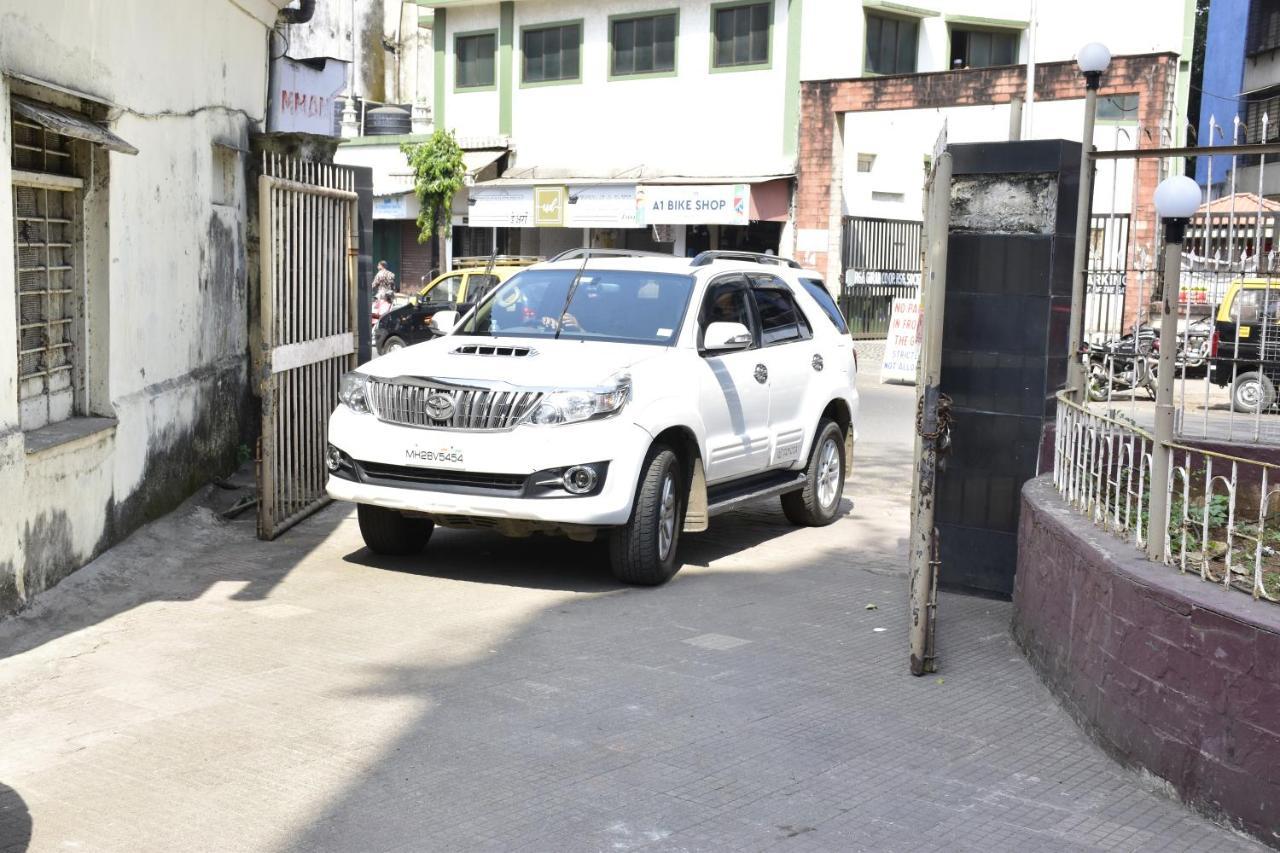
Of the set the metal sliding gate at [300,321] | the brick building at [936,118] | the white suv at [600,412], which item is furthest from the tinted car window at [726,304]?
the brick building at [936,118]

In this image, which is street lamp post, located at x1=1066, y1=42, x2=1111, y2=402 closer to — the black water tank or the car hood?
the car hood

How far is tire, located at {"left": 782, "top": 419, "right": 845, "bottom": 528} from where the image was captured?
1000 centimetres

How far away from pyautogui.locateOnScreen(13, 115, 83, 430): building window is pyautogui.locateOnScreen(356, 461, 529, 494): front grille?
168 centimetres

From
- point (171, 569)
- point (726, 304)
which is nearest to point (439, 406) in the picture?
point (171, 569)

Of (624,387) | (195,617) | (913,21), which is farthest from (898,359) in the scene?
(195,617)

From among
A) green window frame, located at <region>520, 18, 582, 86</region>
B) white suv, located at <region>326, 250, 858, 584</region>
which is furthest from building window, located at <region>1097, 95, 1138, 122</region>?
white suv, located at <region>326, 250, 858, 584</region>

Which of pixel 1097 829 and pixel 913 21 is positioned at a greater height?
pixel 913 21

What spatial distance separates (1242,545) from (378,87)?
36.0 m

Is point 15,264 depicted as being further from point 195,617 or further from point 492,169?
point 492,169

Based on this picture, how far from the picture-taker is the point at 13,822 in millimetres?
4375

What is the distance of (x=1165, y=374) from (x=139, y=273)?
6005 millimetres

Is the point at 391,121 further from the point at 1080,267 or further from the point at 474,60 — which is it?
the point at 1080,267

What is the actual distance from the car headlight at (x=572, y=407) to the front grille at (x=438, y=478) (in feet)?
1.13

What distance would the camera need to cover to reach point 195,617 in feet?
22.9
